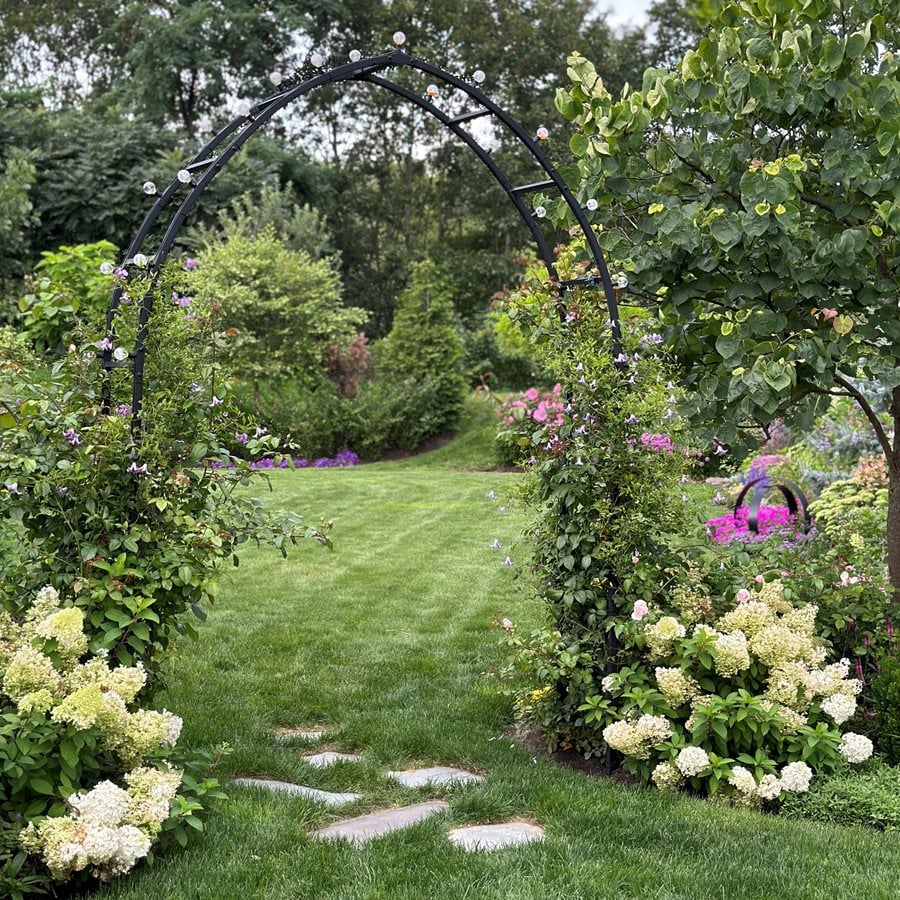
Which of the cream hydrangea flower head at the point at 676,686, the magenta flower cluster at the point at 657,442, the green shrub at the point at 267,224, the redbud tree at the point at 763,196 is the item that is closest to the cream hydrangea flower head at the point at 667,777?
the cream hydrangea flower head at the point at 676,686

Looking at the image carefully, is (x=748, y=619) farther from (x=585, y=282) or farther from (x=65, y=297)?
(x=65, y=297)

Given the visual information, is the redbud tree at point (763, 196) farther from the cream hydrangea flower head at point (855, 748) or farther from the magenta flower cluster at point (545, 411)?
the cream hydrangea flower head at point (855, 748)

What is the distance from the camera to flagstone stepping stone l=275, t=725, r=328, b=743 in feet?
12.3

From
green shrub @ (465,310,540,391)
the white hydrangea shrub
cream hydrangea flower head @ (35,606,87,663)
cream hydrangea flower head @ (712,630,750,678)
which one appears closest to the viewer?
the white hydrangea shrub

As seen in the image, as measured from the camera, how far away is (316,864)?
2580 millimetres

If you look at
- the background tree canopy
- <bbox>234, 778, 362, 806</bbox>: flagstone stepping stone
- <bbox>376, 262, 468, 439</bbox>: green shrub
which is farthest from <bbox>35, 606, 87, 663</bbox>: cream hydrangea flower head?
the background tree canopy

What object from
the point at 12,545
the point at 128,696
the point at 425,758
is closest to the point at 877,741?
the point at 425,758

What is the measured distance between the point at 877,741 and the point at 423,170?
23.7 metres

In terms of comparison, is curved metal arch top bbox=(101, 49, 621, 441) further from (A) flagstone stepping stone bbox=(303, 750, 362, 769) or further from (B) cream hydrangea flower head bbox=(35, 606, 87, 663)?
(A) flagstone stepping stone bbox=(303, 750, 362, 769)

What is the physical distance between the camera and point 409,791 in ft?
10.6

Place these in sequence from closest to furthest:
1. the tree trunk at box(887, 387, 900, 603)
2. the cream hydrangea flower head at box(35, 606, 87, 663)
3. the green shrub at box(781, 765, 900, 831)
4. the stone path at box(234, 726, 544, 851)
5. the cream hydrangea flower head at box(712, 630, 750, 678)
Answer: the cream hydrangea flower head at box(35, 606, 87, 663)
the stone path at box(234, 726, 544, 851)
the green shrub at box(781, 765, 900, 831)
the cream hydrangea flower head at box(712, 630, 750, 678)
the tree trunk at box(887, 387, 900, 603)

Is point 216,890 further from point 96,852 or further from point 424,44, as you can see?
point 424,44

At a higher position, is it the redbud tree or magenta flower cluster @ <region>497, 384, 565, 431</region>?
the redbud tree

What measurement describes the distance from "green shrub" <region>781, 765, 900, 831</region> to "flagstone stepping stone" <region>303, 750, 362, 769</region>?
1587 millimetres
